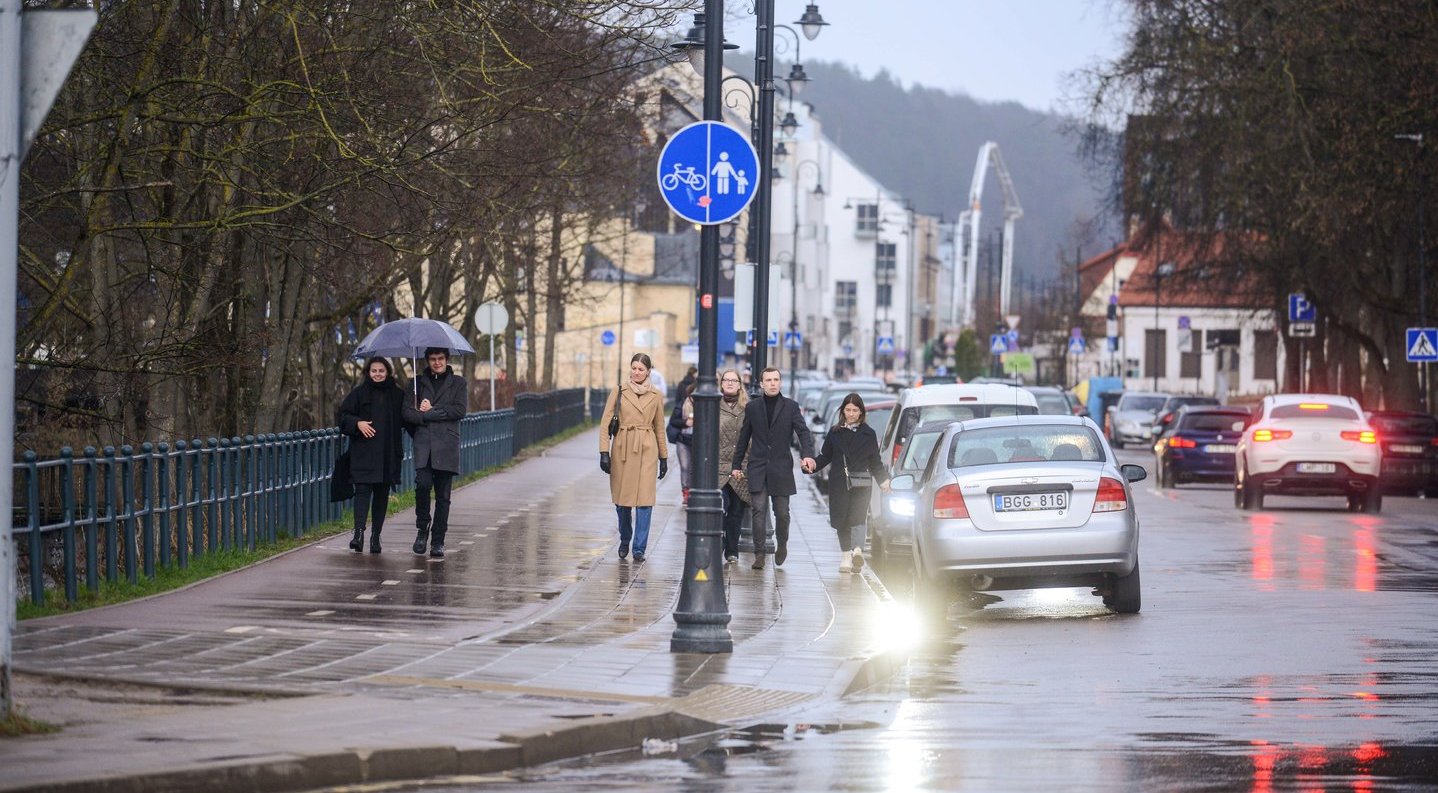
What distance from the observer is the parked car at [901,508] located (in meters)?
20.7

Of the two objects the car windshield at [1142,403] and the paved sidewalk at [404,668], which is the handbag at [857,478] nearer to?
the paved sidewalk at [404,668]

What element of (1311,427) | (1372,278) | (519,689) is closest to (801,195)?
(1372,278)

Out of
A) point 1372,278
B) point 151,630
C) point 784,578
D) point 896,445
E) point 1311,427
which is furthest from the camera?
point 1372,278

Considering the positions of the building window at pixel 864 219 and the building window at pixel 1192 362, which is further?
the building window at pixel 864 219

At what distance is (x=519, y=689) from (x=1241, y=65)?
114 feet

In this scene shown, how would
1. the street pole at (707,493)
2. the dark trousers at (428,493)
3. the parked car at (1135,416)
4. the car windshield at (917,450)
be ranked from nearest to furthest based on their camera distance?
the street pole at (707,493)
the dark trousers at (428,493)
the car windshield at (917,450)
the parked car at (1135,416)

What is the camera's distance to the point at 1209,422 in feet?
131

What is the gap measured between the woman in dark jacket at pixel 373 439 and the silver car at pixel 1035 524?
542 cm

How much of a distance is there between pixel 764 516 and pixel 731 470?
1.75 feet

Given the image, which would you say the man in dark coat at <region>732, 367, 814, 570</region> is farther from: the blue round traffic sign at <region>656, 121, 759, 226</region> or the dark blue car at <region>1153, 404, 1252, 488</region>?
the dark blue car at <region>1153, 404, 1252, 488</region>

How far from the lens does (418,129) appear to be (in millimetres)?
19312

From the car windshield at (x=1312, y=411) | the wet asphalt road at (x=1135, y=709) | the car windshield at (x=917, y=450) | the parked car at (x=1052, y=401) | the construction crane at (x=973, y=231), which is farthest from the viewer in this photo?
the construction crane at (x=973, y=231)

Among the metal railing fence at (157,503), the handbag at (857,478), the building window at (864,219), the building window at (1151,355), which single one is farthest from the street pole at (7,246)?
the building window at (864,219)

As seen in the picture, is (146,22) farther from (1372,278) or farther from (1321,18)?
(1372,278)
